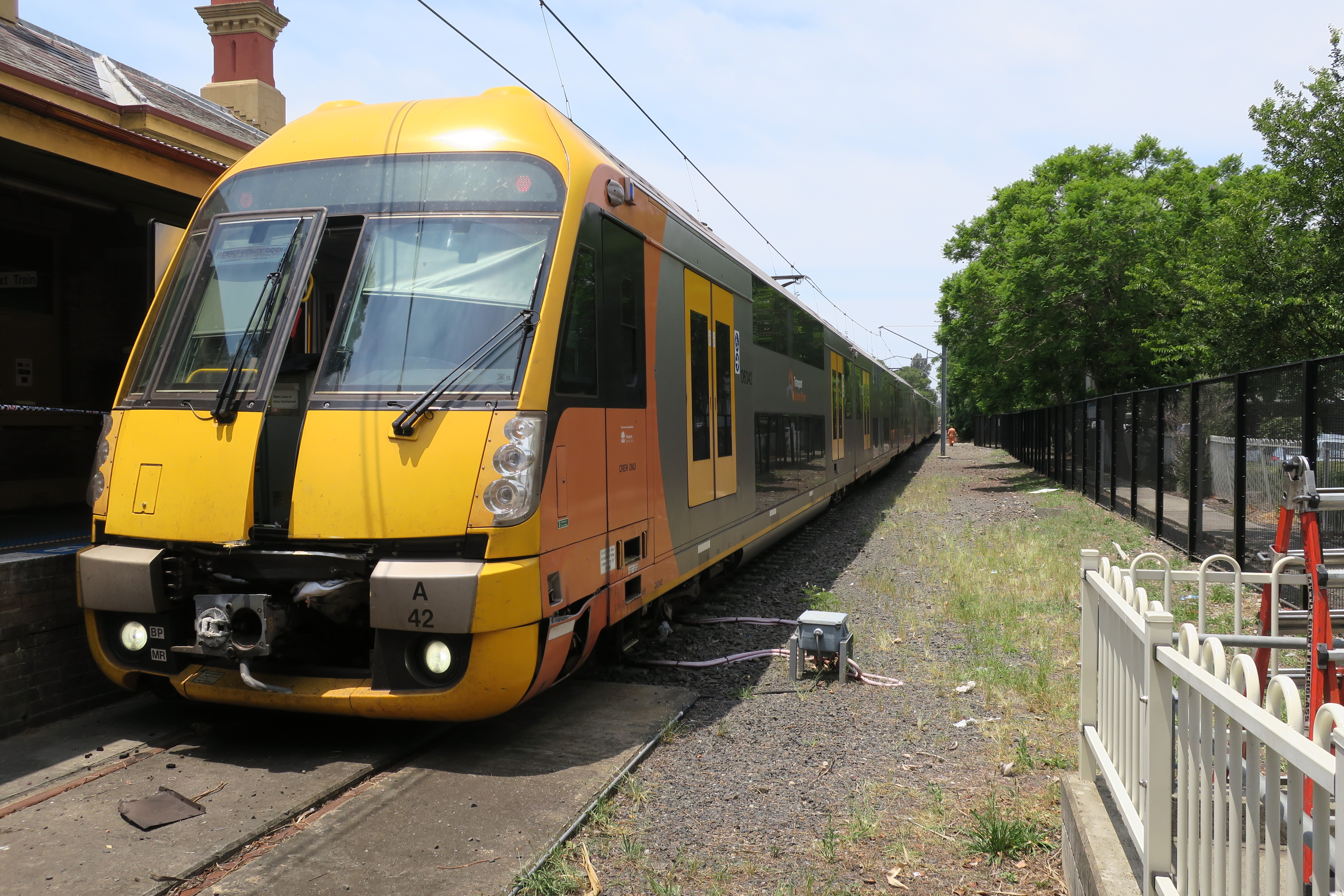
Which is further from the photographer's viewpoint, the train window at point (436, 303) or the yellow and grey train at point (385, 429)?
the train window at point (436, 303)

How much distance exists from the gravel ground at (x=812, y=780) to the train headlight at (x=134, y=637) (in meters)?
2.48

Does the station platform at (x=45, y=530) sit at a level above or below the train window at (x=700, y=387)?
below

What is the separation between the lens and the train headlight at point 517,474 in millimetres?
4508

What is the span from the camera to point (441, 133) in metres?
5.33

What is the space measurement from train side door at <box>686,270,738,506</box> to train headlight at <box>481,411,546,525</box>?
2.48m

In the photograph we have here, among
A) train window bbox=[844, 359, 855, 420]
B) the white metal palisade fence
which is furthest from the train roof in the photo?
train window bbox=[844, 359, 855, 420]

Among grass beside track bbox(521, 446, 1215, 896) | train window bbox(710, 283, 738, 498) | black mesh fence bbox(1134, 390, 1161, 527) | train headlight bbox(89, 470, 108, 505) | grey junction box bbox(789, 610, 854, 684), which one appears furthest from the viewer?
black mesh fence bbox(1134, 390, 1161, 527)

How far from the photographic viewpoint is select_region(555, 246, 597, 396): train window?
5.01m

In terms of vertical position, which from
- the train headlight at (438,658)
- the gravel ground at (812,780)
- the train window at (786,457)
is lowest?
the gravel ground at (812,780)

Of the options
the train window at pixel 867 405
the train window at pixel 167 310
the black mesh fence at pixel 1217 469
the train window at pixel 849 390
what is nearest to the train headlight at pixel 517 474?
the train window at pixel 167 310

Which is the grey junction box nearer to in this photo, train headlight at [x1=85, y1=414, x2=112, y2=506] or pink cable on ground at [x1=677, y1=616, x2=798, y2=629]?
pink cable on ground at [x1=677, y1=616, x2=798, y2=629]

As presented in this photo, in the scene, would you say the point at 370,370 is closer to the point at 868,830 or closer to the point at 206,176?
the point at 868,830

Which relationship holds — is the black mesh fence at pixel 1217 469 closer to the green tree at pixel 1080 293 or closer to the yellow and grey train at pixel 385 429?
the yellow and grey train at pixel 385 429

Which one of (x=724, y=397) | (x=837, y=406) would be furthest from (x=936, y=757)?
(x=837, y=406)
